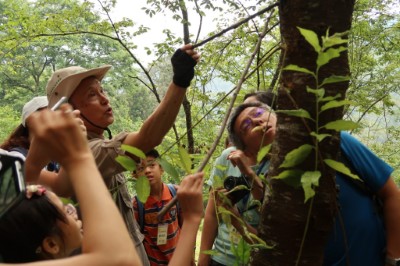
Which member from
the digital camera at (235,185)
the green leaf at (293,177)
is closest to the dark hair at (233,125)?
the digital camera at (235,185)

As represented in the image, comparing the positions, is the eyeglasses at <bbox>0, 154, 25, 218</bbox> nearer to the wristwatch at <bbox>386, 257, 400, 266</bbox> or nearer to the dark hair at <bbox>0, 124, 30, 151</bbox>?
the wristwatch at <bbox>386, 257, 400, 266</bbox>

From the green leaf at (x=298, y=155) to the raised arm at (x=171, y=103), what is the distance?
0.86 m

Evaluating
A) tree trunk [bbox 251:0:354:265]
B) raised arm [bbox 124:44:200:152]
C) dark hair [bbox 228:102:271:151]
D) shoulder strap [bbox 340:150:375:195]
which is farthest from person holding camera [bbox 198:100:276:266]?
tree trunk [bbox 251:0:354:265]

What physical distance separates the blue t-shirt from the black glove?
789 millimetres

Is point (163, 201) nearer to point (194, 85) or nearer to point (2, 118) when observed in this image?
point (194, 85)

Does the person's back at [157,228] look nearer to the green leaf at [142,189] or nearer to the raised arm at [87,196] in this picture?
the green leaf at [142,189]

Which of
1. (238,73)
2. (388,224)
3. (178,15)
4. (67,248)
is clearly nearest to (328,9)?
(388,224)

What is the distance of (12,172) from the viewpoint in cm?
106

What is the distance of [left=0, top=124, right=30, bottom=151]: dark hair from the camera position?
2.47m

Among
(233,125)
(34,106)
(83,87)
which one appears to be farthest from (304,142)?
(34,106)

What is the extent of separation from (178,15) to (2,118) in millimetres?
11664

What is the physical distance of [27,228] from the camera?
3.99 ft

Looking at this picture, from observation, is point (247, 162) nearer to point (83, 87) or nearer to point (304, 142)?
point (304, 142)

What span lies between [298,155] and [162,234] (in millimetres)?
2229
